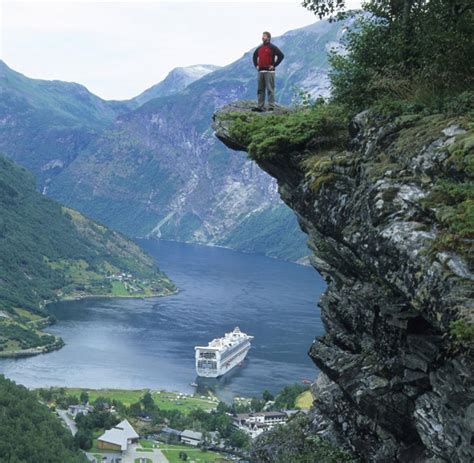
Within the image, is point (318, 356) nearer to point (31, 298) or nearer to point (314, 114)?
point (314, 114)

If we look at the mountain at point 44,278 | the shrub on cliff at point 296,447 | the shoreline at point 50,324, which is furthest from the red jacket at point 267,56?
the mountain at point 44,278

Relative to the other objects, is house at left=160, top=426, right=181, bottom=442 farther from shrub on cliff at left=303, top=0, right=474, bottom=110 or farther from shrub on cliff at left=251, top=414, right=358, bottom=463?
shrub on cliff at left=303, top=0, right=474, bottom=110

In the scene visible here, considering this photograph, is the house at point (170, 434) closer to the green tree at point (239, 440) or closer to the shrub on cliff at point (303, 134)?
the green tree at point (239, 440)

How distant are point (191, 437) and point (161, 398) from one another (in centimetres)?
1308

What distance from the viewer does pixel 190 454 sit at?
61.3 meters

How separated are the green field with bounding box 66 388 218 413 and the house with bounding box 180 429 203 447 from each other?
29.2 ft

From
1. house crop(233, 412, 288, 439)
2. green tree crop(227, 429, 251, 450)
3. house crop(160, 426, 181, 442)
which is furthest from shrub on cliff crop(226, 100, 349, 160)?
house crop(160, 426, 181, 442)

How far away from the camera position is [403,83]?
14086 mm

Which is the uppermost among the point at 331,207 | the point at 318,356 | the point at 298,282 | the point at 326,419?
the point at 331,207

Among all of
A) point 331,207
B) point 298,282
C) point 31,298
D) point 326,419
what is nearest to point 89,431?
point 326,419

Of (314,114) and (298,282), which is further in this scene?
(298,282)

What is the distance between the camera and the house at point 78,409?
70.4 meters

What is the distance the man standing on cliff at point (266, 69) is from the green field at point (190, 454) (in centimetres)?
4677

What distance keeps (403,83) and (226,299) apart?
408 feet
